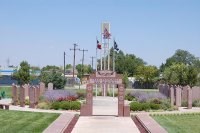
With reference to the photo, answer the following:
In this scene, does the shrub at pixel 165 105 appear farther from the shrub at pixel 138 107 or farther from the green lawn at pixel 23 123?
the green lawn at pixel 23 123

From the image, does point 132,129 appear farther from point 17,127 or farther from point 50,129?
point 17,127

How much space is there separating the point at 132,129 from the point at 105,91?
106 feet

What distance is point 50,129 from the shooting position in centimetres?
1952

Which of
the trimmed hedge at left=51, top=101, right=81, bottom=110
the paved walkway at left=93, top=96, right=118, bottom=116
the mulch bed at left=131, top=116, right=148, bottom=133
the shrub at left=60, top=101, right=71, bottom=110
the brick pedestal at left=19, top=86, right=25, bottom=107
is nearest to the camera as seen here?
the mulch bed at left=131, top=116, right=148, bottom=133

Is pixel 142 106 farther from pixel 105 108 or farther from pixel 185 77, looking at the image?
pixel 185 77

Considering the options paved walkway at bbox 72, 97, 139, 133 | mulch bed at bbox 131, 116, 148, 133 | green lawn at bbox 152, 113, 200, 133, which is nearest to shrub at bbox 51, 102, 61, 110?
paved walkway at bbox 72, 97, 139, 133

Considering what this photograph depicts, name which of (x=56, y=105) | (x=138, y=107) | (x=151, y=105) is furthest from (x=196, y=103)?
(x=56, y=105)

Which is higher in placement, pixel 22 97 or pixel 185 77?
pixel 185 77

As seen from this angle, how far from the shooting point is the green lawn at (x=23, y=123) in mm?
19609

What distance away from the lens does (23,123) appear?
73.3ft

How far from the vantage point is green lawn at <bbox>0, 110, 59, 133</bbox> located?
19.6 meters

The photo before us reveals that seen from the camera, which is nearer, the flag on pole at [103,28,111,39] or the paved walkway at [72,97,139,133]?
the paved walkway at [72,97,139,133]

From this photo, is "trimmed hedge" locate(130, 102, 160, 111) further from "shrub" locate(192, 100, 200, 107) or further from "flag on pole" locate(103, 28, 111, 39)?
"flag on pole" locate(103, 28, 111, 39)

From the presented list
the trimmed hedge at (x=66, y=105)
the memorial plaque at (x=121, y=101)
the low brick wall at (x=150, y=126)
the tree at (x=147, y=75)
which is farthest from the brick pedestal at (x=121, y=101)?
the tree at (x=147, y=75)
